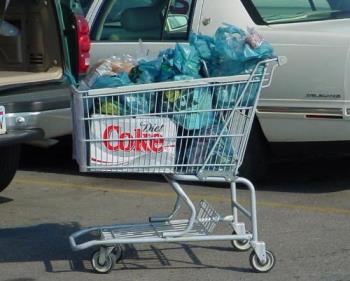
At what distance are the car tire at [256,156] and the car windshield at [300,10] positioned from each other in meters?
0.86

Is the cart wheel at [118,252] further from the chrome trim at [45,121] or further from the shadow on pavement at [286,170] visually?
the shadow on pavement at [286,170]

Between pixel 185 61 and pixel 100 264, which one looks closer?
pixel 185 61

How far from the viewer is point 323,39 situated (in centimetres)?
729

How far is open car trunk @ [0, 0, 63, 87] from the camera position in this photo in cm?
720

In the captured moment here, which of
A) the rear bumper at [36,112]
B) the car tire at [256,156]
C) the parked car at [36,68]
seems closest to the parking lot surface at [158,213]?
the car tire at [256,156]

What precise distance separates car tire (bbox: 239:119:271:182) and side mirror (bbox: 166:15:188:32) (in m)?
1.07

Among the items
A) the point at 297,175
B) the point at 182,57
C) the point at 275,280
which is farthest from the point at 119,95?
the point at 297,175

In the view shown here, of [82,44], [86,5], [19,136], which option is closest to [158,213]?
[19,136]

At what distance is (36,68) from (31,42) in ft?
0.74

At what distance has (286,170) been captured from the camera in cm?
871

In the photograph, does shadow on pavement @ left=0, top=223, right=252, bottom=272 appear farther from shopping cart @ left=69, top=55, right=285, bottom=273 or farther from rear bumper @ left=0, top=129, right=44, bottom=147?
rear bumper @ left=0, top=129, right=44, bottom=147

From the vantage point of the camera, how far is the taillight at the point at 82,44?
7.21 m

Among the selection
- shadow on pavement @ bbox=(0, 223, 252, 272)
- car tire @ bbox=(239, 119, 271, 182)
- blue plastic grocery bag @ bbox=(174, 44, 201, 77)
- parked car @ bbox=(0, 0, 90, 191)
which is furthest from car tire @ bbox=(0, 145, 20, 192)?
blue plastic grocery bag @ bbox=(174, 44, 201, 77)

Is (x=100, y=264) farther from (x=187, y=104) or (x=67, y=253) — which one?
(x=187, y=104)
